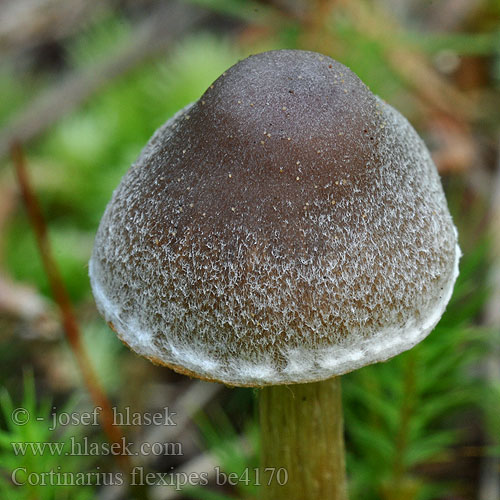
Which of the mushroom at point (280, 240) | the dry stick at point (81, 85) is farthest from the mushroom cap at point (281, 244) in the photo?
the dry stick at point (81, 85)

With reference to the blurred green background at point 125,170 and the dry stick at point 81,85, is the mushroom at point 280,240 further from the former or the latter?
the dry stick at point 81,85

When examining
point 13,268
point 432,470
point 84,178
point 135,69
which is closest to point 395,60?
point 135,69

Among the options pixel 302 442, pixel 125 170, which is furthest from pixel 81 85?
pixel 302 442

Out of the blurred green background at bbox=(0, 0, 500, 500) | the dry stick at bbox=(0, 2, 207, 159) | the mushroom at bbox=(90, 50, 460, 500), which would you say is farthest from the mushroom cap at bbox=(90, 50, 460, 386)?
the dry stick at bbox=(0, 2, 207, 159)

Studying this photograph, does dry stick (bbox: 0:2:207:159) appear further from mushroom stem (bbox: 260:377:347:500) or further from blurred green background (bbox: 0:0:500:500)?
mushroom stem (bbox: 260:377:347:500)

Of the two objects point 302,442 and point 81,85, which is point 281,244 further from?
point 81,85

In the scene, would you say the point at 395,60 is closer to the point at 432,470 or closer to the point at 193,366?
the point at 432,470
